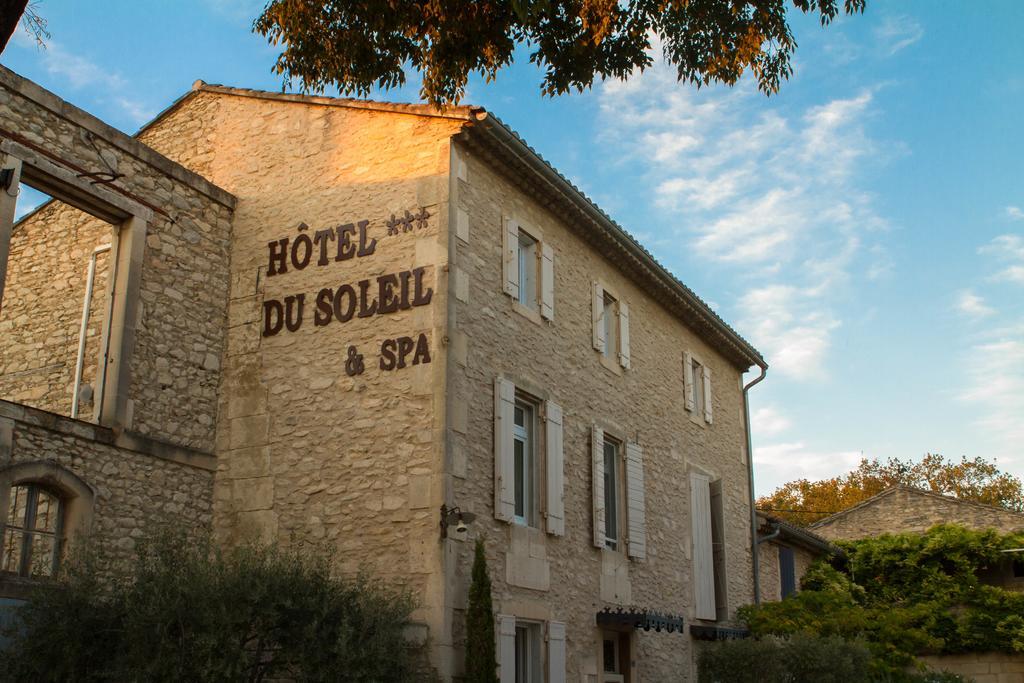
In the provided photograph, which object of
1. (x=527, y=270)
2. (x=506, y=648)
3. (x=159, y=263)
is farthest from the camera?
(x=527, y=270)

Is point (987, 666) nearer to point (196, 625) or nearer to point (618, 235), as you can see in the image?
point (618, 235)

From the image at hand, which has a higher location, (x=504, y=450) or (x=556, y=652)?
(x=504, y=450)

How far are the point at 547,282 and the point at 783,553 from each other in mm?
9343

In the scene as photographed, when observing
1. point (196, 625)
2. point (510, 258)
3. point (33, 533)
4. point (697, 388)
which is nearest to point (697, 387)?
point (697, 388)

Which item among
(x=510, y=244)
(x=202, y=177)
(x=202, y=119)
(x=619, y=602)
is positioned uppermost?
(x=202, y=119)

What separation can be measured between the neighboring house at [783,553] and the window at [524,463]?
7507mm

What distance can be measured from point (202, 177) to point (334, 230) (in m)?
1.78

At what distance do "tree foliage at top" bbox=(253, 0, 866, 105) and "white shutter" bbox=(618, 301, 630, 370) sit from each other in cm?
605

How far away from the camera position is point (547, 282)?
12234 millimetres

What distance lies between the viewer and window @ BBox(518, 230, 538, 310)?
1201cm

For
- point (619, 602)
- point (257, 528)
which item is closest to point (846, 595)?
point (619, 602)

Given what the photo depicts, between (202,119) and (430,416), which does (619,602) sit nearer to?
(430,416)

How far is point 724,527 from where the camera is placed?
1620 cm

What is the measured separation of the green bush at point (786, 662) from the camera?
43.1 feet
